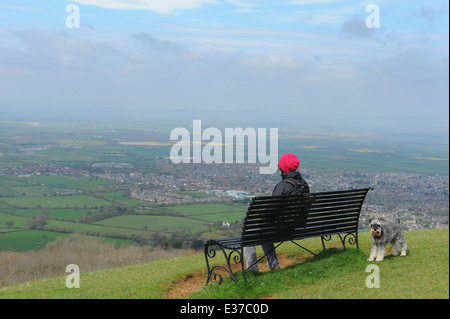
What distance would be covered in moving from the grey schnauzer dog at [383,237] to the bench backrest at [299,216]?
71 cm

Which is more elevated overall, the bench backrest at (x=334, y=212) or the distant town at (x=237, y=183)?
the bench backrest at (x=334, y=212)

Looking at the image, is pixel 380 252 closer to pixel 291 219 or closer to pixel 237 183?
pixel 291 219

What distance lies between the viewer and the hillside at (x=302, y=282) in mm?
6352

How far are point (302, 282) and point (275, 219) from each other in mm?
949

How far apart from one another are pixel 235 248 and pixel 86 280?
3.22 meters

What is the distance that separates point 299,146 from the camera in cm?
8750

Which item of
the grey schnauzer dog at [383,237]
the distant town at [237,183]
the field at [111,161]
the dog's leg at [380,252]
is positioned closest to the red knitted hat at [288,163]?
the grey schnauzer dog at [383,237]

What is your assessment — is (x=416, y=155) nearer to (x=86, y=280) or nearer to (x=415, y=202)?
(x=415, y=202)

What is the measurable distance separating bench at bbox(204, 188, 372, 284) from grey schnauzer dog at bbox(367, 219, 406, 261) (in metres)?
0.72

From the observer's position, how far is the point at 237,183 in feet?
197
